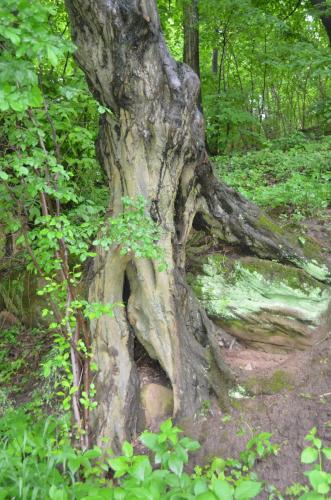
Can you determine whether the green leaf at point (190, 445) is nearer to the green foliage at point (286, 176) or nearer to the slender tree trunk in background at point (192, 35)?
the green foliage at point (286, 176)

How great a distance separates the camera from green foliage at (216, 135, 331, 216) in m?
5.45

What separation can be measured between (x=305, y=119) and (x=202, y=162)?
11.6 m

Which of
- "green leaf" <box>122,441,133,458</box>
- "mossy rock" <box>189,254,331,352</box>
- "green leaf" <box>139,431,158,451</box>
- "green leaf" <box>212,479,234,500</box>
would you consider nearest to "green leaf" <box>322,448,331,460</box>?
"green leaf" <box>212,479,234,500</box>

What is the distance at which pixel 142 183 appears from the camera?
131 inches

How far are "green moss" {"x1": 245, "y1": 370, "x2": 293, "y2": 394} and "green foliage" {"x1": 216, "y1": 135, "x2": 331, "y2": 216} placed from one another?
239 cm

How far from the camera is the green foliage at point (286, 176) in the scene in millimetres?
5453

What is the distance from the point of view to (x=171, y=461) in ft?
7.67

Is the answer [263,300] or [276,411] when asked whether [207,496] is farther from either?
[263,300]

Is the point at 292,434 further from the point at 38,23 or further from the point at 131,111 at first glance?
the point at 38,23

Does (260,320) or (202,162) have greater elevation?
(202,162)

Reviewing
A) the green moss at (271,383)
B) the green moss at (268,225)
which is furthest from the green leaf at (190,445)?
the green moss at (268,225)

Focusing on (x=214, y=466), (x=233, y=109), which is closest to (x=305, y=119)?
(x=233, y=109)

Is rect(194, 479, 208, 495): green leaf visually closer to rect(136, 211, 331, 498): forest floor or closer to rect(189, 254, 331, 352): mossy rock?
rect(136, 211, 331, 498): forest floor

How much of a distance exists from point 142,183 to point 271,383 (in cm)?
216
